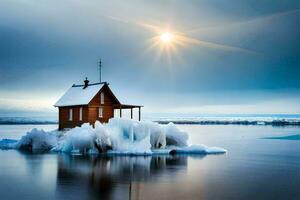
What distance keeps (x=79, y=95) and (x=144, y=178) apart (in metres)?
27.1

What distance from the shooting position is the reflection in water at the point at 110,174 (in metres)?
18.5

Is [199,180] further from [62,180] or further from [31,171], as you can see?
[31,171]

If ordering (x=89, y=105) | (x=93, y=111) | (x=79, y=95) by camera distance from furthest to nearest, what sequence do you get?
(x=79, y=95)
(x=93, y=111)
(x=89, y=105)

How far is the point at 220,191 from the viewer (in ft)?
63.8

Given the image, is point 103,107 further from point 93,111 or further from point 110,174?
point 110,174

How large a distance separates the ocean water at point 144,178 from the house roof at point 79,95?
12914 millimetres

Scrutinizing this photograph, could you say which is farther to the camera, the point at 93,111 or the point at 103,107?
the point at 103,107

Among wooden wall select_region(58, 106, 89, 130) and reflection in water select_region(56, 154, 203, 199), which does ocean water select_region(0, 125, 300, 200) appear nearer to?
reflection in water select_region(56, 154, 203, 199)

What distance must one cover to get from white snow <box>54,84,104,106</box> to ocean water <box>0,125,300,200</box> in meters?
12.9

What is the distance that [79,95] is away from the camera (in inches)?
1927

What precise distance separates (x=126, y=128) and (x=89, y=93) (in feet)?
38.1

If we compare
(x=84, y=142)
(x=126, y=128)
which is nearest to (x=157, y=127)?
(x=126, y=128)

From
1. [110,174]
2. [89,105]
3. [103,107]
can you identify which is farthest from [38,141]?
[110,174]

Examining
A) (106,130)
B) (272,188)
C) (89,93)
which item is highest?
(89,93)
